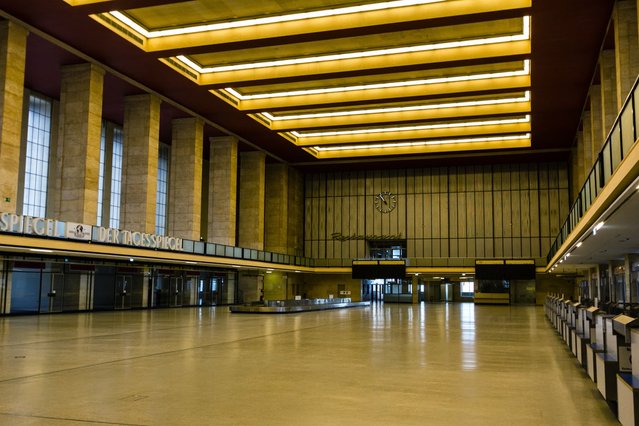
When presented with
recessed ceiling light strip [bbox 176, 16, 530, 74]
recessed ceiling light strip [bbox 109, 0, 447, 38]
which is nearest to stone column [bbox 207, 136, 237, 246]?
recessed ceiling light strip [bbox 176, 16, 530, 74]

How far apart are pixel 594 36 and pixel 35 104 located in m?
30.1

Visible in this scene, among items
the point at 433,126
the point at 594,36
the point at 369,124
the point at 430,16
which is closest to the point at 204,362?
the point at 430,16

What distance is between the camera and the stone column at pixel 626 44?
73.9 feet

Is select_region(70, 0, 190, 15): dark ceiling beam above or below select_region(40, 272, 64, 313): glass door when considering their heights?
above

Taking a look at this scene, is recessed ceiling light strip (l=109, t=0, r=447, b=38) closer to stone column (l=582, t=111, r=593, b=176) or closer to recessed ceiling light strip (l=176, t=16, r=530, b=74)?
recessed ceiling light strip (l=176, t=16, r=530, b=74)

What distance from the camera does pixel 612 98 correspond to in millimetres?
27469

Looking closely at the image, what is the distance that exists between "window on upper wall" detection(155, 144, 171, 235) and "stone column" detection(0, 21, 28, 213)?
20.5 meters

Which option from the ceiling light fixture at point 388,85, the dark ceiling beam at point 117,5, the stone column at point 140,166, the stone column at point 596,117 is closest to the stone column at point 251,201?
the ceiling light fixture at point 388,85

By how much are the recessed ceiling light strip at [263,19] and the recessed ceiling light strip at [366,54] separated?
2.45 m

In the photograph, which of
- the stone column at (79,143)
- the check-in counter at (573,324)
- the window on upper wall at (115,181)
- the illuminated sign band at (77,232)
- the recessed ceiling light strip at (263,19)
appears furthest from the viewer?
the window on upper wall at (115,181)

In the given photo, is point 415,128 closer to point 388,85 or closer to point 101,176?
point 388,85

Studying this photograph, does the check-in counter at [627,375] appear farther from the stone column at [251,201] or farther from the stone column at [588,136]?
the stone column at [251,201]

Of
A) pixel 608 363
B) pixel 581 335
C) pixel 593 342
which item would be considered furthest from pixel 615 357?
pixel 581 335

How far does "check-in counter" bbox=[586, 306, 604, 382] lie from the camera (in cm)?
792
